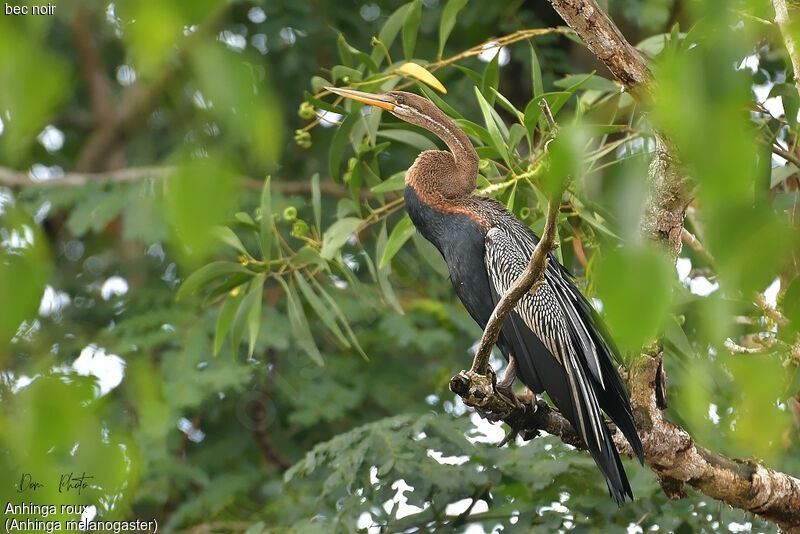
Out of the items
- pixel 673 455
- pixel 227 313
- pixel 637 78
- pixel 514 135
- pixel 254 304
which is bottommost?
pixel 227 313

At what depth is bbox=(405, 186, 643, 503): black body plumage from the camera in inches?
101

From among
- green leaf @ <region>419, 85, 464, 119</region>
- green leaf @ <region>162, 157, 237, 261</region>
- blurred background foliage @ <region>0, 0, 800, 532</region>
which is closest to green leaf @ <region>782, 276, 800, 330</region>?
blurred background foliage @ <region>0, 0, 800, 532</region>

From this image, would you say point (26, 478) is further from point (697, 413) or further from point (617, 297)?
point (697, 413)

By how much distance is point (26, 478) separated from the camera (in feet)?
2.65

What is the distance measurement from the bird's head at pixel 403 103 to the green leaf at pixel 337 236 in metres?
0.36

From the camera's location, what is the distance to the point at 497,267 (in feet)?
9.85

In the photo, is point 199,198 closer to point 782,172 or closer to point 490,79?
point 490,79

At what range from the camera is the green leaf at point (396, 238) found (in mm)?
3049

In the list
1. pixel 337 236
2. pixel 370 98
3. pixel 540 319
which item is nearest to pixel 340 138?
pixel 370 98

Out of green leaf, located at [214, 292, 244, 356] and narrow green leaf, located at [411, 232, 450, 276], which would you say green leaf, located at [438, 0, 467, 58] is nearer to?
narrow green leaf, located at [411, 232, 450, 276]

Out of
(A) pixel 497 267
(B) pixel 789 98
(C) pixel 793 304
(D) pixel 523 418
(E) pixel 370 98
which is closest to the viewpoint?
(C) pixel 793 304

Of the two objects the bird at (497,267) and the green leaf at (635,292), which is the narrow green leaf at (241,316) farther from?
the green leaf at (635,292)

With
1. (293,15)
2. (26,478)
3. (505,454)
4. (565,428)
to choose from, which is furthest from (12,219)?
(293,15)

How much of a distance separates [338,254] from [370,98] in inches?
19.8
